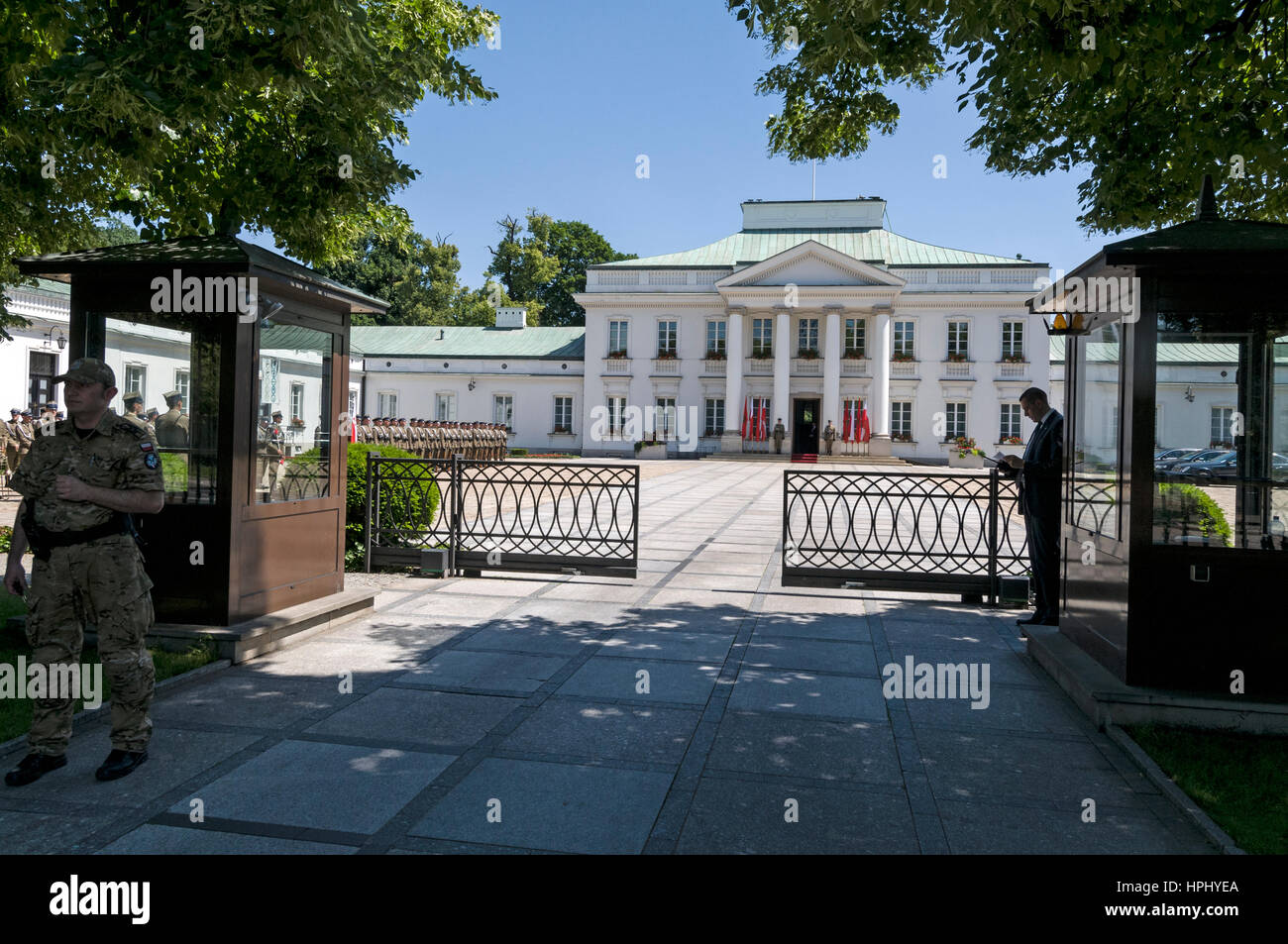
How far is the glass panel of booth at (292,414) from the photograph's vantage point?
6301mm

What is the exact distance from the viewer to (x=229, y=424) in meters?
5.95

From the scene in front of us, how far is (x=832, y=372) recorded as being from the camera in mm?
46750

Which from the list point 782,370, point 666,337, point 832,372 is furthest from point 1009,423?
point 666,337

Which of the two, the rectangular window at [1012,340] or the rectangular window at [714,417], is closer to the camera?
the rectangular window at [1012,340]

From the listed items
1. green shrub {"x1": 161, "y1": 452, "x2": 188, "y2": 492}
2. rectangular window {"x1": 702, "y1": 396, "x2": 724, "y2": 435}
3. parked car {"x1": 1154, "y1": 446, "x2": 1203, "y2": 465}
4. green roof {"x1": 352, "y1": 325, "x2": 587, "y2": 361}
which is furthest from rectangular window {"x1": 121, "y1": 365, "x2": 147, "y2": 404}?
green roof {"x1": 352, "y1": 325, "x2": 587, "y2": 361}

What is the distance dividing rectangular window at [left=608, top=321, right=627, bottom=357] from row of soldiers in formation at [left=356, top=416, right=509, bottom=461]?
14.8 m

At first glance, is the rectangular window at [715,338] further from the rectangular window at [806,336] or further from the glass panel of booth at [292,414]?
the glass panel of booth at [292,414]

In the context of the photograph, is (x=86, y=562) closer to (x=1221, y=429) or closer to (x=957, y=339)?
(x=1221, y=429)

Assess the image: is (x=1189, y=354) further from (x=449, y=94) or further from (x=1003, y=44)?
(x=449, y=94)

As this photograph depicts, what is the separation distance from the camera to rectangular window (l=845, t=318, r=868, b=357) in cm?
4766

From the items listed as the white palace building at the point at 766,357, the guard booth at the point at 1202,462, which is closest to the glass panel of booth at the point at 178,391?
the guard booth at the point at 1202,462

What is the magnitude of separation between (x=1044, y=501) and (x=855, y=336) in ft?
139

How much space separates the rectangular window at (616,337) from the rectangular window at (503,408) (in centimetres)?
650

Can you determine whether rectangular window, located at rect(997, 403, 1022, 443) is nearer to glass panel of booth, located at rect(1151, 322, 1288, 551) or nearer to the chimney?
the chimney
